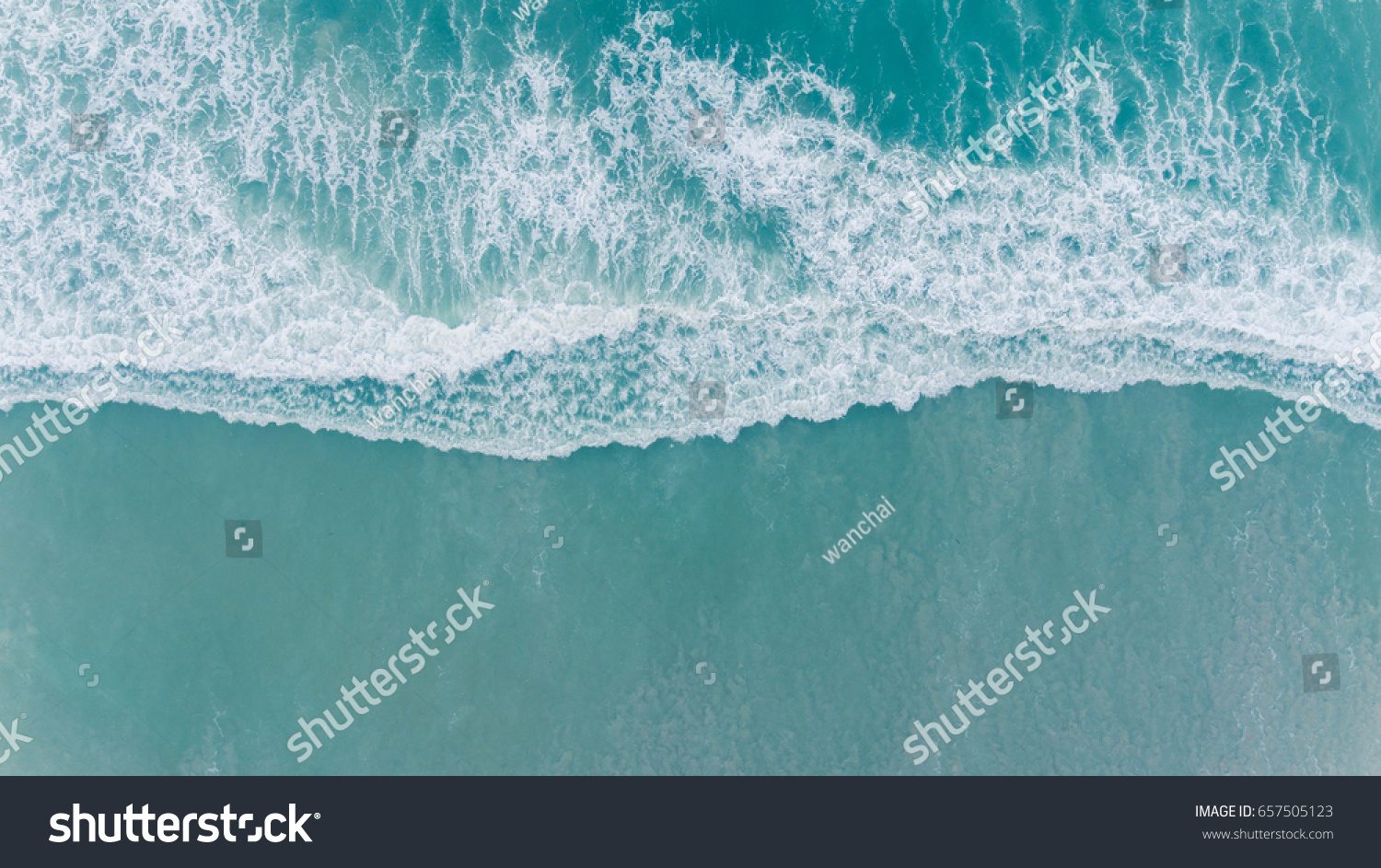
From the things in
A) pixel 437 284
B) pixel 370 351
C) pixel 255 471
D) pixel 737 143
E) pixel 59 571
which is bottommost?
pixel 59 571

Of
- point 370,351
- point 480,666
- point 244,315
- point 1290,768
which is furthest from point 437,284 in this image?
point 1290,768

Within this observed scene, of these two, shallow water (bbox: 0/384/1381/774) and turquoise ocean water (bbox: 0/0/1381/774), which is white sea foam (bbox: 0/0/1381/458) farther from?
shallow water (bbox: 0/384/1381/774)

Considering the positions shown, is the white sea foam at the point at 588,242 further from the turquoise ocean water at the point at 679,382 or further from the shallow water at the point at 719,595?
the shallow water at the point at 719,595

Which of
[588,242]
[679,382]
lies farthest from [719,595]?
[588,242]

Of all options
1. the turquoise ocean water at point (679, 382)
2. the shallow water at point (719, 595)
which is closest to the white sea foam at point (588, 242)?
the turquoise ocean water at point (679, 382)

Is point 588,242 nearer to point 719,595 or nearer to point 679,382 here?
point 679,382

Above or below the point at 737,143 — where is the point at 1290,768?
below

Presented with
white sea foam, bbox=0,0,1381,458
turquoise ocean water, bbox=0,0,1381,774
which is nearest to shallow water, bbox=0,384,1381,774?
turquoise ocean water, bbox=0,0,1381,774

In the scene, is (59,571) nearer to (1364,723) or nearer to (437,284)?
(437,284)
